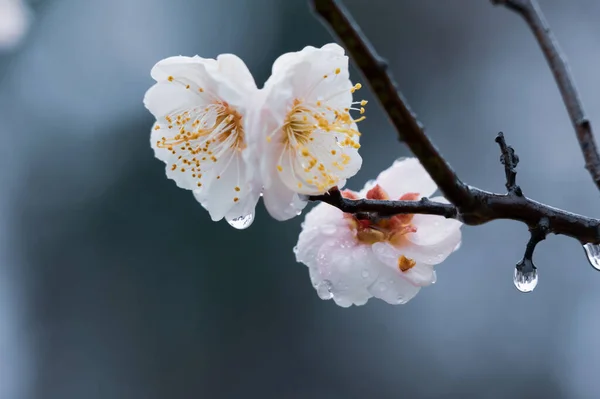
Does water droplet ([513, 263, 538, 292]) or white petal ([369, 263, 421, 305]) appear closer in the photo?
water droplet ([513, 263, 538, 292])

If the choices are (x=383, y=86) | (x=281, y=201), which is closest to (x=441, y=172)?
(x=383, y=86)

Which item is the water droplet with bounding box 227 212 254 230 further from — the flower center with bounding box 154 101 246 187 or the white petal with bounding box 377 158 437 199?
the white petal with bounding box 377 158 437 199

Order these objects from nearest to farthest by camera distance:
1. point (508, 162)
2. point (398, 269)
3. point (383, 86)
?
point (383, 86) < point (508, 162) < point (398, 269)

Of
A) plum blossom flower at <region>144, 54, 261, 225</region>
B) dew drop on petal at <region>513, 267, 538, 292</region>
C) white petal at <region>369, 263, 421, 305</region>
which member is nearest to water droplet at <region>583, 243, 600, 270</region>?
dew drop on petal at <region>513, 267, 538, 292</region>

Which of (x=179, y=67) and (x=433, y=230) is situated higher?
(x=179, y=67)

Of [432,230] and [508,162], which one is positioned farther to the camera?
[432,230]

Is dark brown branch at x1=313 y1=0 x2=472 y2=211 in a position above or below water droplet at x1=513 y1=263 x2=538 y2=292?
above

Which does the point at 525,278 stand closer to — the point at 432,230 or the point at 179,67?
the point at 432,230
